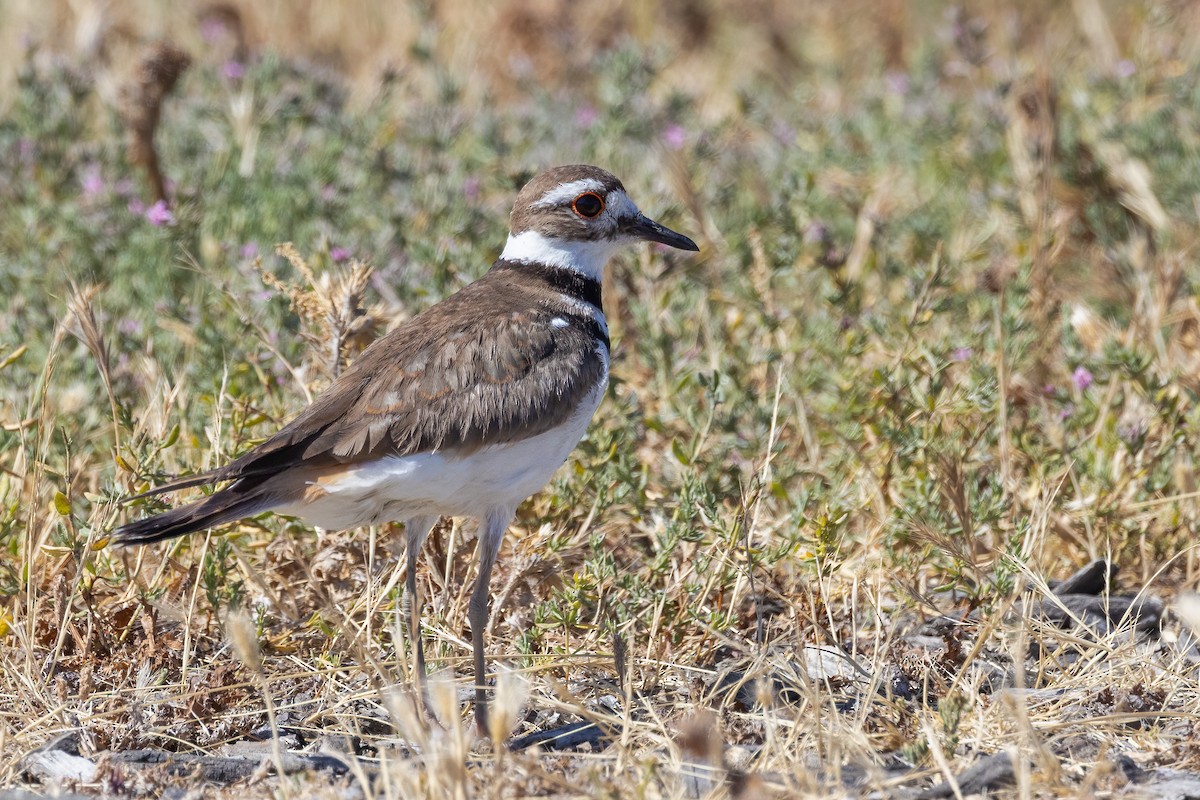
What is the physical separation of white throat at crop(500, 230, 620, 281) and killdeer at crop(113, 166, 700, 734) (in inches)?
8.8

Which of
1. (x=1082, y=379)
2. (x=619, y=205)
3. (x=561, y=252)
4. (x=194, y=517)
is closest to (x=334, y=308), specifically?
(x=561, y=252)

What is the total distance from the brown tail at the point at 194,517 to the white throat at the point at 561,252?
1.41 m

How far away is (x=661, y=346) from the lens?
18.4 ft

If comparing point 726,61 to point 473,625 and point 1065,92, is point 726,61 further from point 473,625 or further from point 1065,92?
point 473,625

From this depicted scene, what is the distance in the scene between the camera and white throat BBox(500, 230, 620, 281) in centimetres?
487

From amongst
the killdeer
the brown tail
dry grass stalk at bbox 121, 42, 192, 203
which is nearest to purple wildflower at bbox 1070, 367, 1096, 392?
the killdeer

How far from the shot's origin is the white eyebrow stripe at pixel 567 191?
4.88m

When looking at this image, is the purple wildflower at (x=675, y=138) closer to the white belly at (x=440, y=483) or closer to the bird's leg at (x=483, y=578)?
the white belly at (x=440, y=483)

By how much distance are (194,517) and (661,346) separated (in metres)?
2.33

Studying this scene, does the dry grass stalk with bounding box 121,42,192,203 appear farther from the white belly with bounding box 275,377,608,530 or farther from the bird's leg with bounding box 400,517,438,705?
the white belly with bounding box 275,377,608,530

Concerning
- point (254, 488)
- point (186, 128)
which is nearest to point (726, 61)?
point (186, 128)

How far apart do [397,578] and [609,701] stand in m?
0.84

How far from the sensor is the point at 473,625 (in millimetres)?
4266

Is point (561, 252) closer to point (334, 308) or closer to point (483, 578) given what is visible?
point (334, 308)
